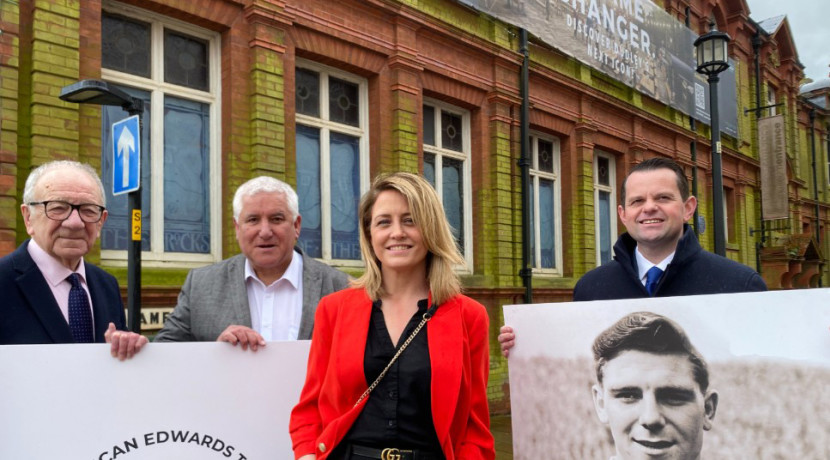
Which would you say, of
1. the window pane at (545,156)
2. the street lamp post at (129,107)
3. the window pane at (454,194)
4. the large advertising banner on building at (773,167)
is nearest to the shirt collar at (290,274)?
the street lamp post at (129,107)

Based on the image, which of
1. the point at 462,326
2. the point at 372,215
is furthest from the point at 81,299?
the point at 462,326

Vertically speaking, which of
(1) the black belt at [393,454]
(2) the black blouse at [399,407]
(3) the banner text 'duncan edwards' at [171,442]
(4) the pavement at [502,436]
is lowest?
(4) the pavement at [502,436]

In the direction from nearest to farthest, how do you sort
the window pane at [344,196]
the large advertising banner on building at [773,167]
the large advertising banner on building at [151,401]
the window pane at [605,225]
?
1. the large advertising banner on building at [151,401]
2. the window pane at [344,196]
3. the window pane at [605,225]
4. the large advertising banner on building at [773,167]

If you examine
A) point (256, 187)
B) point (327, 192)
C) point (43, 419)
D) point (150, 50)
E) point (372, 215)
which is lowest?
point (43, 419)

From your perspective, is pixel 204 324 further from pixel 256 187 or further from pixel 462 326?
pixel 462 326

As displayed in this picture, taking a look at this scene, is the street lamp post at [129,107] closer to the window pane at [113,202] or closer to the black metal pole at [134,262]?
the black metal pole at [134,262]

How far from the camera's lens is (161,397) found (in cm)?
278

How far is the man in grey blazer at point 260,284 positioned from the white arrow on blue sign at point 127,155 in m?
2.51

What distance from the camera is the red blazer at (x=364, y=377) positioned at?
2.16 meters

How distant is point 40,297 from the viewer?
2.62 meters

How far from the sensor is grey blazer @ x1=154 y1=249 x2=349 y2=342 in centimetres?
305

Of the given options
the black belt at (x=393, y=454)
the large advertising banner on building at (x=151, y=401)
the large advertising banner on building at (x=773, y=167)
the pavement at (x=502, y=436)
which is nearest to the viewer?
the black belt at (x=393, y=454)

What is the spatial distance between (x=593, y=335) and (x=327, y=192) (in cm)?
579

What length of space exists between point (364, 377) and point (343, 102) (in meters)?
6.84
